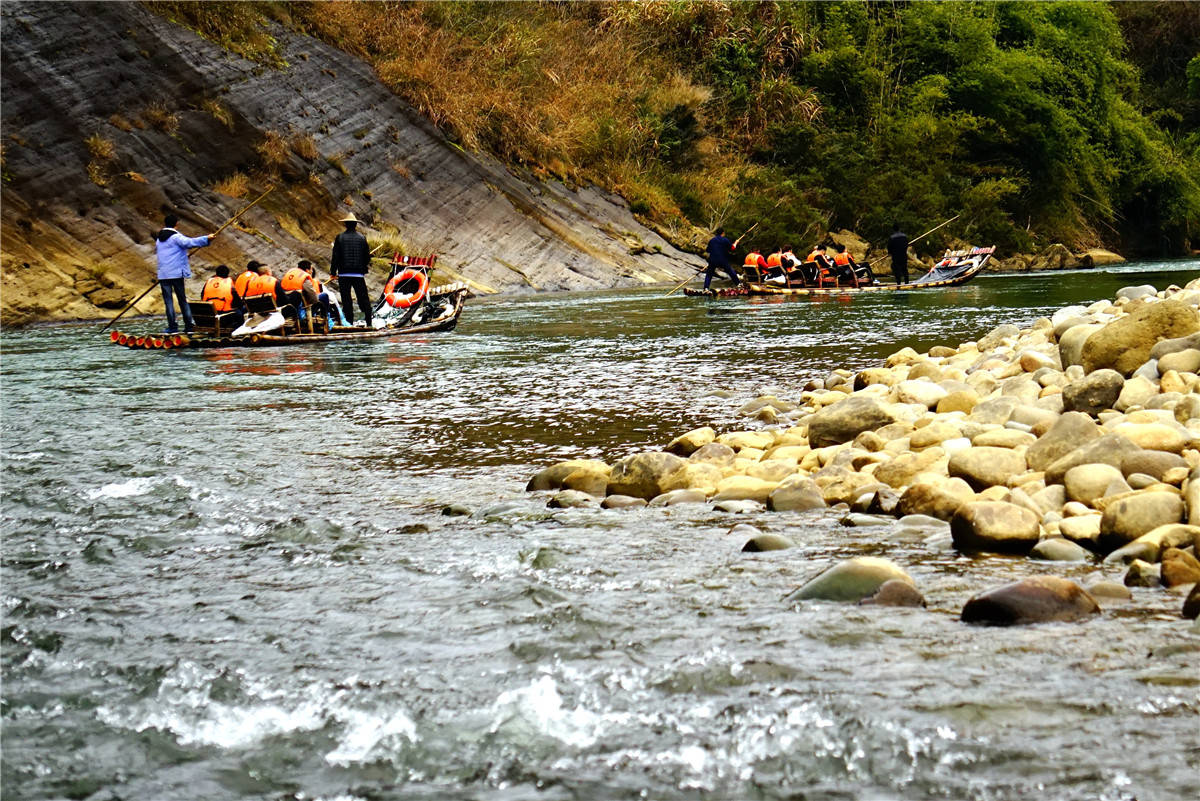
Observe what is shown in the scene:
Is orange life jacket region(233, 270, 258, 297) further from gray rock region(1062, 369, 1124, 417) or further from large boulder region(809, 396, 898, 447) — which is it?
gray rock region(1062, 369, 1124, 417)

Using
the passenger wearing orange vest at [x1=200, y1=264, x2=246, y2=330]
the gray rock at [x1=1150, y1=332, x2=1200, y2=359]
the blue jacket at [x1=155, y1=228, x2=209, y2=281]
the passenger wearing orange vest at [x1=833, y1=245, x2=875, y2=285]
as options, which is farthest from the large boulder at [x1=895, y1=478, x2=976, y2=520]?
the passenger wearing orange vest at [x1=833, y1=245, x2=875, y2=285]

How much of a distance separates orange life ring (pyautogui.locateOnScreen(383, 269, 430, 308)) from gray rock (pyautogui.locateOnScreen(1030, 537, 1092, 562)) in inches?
639

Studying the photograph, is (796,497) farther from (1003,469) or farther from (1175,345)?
(1175,345)

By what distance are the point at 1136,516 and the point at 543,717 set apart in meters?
2.95

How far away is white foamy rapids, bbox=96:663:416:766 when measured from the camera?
3838 mm

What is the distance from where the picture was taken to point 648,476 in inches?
283

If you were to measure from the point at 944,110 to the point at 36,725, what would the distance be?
44690 mm

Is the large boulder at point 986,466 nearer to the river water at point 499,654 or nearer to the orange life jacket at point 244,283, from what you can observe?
the river water at point 499,654

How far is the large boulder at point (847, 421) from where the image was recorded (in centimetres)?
780

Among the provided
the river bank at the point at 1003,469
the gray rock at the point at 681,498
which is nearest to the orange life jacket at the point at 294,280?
the river bank at the point at 1003,469

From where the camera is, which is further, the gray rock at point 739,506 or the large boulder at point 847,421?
the large boulder at point 847,421

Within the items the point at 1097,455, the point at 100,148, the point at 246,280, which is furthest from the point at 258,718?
the point at 100,148

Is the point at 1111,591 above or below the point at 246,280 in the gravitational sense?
below

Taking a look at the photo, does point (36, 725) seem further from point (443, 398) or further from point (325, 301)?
point (325, 301)
